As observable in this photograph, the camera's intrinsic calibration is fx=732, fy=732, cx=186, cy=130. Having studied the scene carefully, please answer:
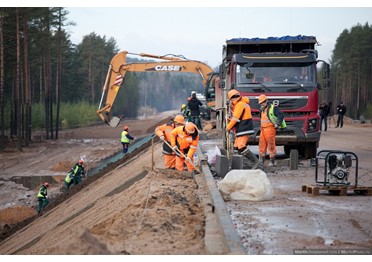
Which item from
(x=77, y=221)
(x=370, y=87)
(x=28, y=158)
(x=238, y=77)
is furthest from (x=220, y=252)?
(x=370, y=87)

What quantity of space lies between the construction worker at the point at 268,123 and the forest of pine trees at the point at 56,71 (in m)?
30.5

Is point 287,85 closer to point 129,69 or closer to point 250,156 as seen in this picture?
point 250,156

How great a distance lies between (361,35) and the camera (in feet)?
294

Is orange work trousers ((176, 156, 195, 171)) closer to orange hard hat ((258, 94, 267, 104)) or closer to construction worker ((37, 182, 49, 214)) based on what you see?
orange hard hat ((258, 94, 267, 104))

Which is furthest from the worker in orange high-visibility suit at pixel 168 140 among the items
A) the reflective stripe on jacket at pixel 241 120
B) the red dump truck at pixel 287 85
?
the red dump truck at pixel 287 85

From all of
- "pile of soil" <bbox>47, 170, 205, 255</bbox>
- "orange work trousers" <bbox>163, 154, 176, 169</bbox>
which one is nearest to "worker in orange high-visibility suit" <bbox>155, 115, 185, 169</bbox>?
"orange work trousers" <bbox>163, 154, 176, 169</bbox>

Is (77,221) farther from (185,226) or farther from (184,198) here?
(185,226)

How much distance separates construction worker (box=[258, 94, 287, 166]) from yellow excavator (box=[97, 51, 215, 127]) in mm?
13853

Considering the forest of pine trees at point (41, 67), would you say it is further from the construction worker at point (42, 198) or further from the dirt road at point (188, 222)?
the dirt road at point (188, 222)

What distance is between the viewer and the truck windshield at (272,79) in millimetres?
19812

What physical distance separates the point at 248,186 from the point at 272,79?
7353 mm

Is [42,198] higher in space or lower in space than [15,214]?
higher

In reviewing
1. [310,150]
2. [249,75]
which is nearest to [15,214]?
[249,75]

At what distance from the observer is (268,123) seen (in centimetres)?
1805
